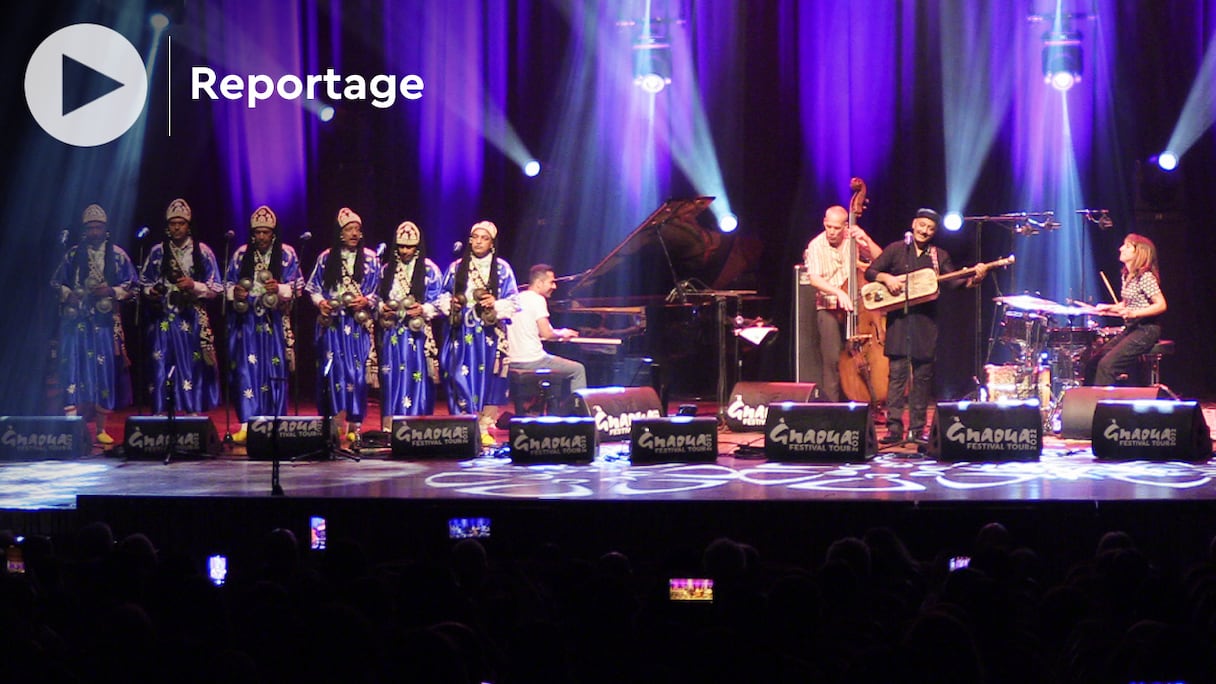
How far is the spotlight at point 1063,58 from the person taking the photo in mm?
13047

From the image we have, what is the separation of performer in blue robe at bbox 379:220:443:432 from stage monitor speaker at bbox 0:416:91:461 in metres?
2.66

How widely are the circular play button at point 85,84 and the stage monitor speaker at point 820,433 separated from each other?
786cm

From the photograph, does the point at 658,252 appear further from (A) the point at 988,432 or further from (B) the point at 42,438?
(B) the point at 42,438

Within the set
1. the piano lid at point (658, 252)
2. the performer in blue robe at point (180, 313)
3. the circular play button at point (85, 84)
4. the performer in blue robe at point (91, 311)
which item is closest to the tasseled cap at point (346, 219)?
the performer in blue robe at point (180, 313)

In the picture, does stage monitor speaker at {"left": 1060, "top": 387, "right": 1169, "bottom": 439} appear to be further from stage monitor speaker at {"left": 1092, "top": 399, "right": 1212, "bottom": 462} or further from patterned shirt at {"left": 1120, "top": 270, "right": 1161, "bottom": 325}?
patterned shirt at {"left": 1120, "top": 270, "right": 1161, "bottom": 325}

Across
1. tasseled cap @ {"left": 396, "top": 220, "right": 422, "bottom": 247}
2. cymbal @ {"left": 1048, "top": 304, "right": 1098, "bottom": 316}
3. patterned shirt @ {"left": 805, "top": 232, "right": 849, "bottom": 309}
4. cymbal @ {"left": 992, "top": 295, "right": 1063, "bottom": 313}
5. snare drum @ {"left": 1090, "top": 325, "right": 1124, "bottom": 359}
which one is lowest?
snare drum @ {"left": 1090, "top": 325, "right": 1124, "bottom": 359}

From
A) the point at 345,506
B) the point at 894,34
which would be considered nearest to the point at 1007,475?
the point at 345,506

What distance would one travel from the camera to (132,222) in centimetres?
1466

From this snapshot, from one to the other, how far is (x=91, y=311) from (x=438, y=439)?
3.63 m

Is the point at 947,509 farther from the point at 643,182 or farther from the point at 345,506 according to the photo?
the point at 643,182

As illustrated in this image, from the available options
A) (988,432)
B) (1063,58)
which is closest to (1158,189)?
(1063,58)

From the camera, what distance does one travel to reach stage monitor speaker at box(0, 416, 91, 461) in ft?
37.2

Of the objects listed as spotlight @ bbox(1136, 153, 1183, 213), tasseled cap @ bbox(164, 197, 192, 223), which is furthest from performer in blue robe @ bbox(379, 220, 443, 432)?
spotlight @ bbox(1136, 153, 1183, 213)

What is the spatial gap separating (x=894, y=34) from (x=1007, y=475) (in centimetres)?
682
